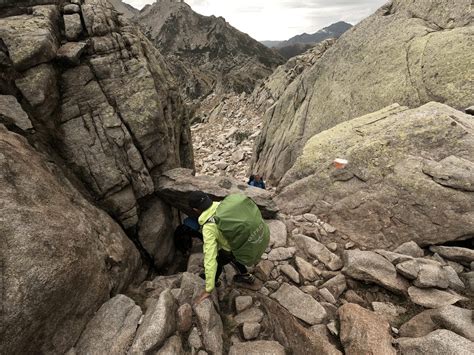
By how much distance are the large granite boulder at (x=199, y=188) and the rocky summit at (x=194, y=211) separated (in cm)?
8

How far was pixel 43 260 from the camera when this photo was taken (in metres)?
5.60

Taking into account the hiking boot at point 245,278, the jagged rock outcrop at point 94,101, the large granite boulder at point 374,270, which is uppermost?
the jagged rock outcrop at point 94,101

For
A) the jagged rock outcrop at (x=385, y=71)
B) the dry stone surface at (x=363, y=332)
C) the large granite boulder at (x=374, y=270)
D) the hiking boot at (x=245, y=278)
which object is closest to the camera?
the dry stone surface at (x=363, y=332)

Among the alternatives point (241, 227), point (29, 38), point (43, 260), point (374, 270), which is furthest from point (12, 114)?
point (374, 270)

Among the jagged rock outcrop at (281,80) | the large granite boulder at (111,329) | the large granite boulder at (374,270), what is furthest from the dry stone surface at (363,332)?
the jagged rock outcrop at (281,80)

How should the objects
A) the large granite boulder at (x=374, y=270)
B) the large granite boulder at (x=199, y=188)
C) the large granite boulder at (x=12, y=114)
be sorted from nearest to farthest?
the large granite boulder at (x=374, y=270), the large granite boulder at (x=12, y=114), the large granite boulder at (x=199, y=188)

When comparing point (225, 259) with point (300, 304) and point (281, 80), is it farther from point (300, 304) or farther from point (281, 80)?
point (281, 80)

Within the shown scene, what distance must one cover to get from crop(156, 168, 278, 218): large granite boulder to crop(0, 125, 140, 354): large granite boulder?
151 inches

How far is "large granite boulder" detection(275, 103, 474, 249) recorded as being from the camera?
8.88 meters

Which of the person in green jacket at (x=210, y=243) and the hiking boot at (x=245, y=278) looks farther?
the hiking boot at (x=245, y=278)

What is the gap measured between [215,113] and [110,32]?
37053mm

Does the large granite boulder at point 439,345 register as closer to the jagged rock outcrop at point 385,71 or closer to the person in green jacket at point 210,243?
the person in green jacket at point 210,243

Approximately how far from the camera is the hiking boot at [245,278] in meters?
8.13

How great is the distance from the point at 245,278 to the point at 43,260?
4855 millimetres
